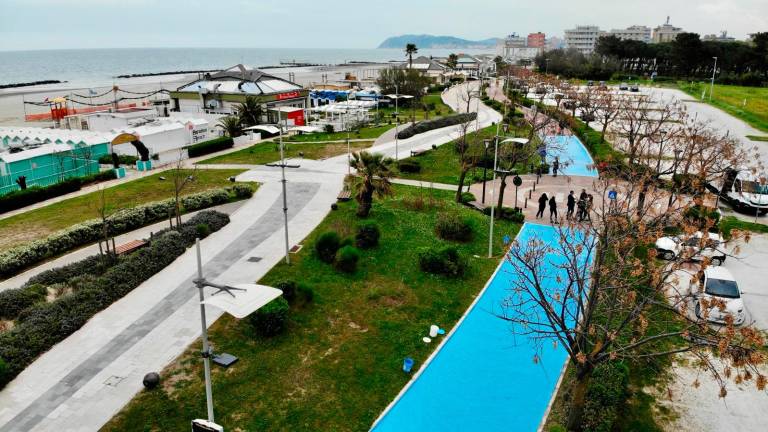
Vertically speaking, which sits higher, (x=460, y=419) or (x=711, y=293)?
(x=711, y=293)

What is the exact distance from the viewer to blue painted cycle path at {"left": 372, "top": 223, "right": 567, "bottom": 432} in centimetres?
1341

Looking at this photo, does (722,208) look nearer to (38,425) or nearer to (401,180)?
(401,180)

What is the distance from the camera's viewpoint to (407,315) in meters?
18.5

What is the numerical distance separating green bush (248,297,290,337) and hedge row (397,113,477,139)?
36.1 metres

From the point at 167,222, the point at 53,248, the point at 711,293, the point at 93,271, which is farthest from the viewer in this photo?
the point at 167,222

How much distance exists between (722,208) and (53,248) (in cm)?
3560

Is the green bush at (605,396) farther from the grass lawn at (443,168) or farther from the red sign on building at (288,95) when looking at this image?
the red sign on building at (288,95)

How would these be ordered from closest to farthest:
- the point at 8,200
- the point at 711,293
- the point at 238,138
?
the point at 711,293, the point at 8,200, the point at 238,138

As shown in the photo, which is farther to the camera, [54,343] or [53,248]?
[53,248]

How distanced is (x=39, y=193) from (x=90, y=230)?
387 inches

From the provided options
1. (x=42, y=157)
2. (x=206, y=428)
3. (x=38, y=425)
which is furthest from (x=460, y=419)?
Answer: (x=42, y=157)

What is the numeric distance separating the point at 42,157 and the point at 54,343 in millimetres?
26297

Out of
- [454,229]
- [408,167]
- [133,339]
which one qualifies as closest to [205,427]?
[133,339]

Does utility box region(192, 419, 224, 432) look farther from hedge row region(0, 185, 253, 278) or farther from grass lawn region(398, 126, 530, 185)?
grass lawn region(398, 126, 530, 185)
